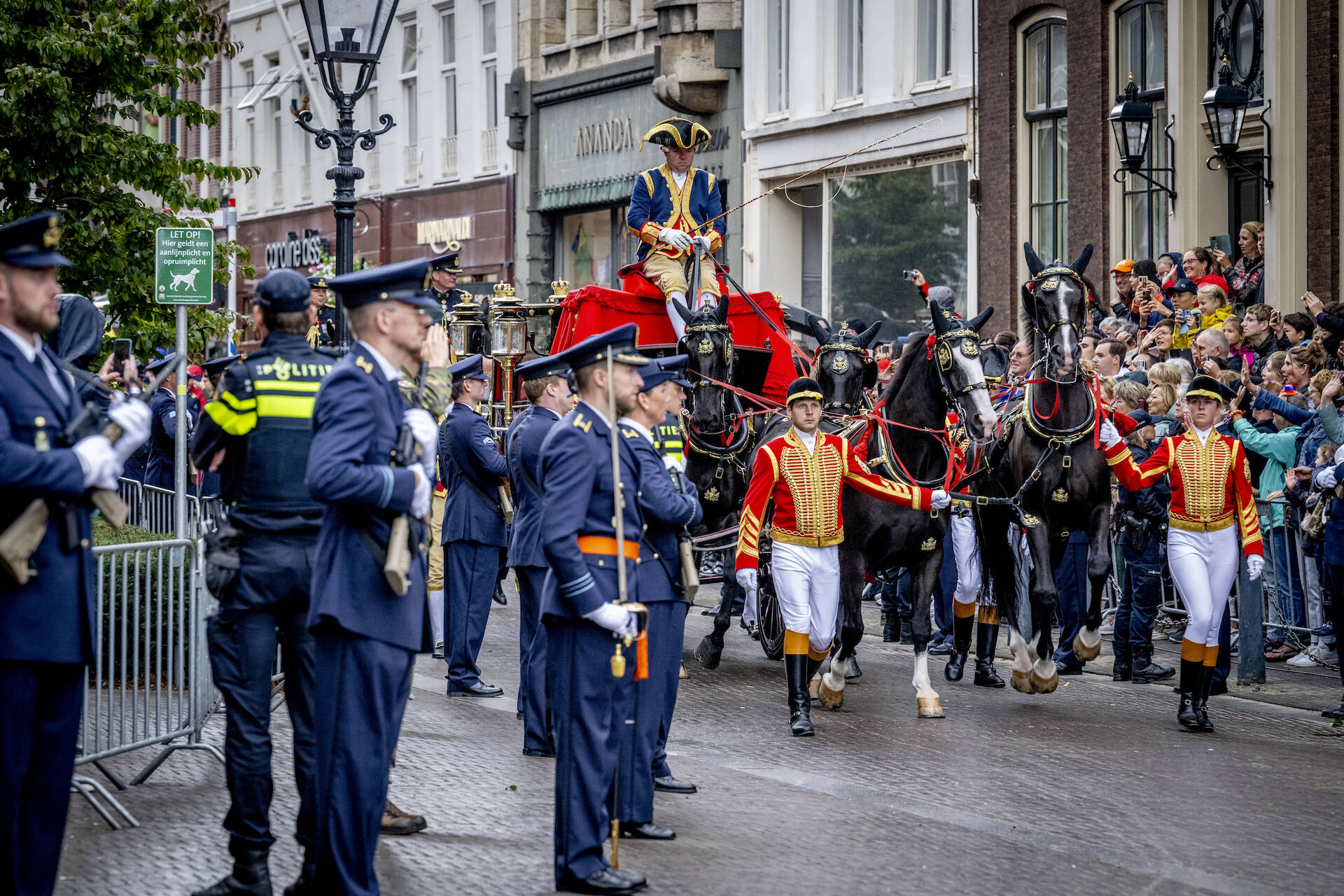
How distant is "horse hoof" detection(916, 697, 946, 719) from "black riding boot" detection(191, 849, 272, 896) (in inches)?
206

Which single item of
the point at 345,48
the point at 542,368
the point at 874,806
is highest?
the point at 345,48

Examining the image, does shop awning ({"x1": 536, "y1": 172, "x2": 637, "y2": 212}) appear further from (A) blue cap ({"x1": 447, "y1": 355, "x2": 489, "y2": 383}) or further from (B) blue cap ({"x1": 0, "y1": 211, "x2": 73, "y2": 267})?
(B) blue cap ({"x1": 0, "y1": 211, "x2": 73, "y2": 267})

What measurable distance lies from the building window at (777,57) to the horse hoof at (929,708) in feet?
60.9

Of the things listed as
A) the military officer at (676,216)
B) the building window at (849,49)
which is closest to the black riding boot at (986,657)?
the military officer at (676,216)

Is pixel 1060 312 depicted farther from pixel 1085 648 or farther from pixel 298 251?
pixel 298 251

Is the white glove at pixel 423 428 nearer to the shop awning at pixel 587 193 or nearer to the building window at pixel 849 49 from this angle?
the building window at pixel 849 49

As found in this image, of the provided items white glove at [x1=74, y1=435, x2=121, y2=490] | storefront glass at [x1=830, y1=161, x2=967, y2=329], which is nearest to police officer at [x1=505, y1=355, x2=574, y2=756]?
white glove at [x1=74, y1=435, x2=121, y2=490]

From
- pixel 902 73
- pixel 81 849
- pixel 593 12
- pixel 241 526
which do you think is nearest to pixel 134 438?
pixel 241 526

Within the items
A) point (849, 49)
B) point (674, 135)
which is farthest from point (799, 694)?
point (849, 49)

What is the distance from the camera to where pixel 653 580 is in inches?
306

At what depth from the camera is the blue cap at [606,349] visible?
6.97 meters

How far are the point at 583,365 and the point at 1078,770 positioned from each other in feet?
12.8

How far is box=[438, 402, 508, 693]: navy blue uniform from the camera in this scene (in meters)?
11.7

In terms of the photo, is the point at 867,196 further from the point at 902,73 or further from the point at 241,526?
the point at 241,526
